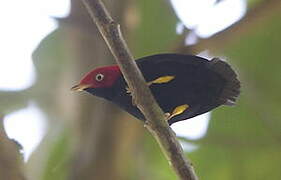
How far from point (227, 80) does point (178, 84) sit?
0.54 ft

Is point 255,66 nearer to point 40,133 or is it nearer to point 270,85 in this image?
point 270,85

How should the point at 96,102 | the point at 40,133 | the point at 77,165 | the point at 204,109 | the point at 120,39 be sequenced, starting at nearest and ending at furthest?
the point at 120,39 → the point at 204,109 → the point at 77,165 → the point at 96,102 → the point at 40,133

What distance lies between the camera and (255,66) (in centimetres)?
383

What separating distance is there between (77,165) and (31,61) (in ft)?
3.63

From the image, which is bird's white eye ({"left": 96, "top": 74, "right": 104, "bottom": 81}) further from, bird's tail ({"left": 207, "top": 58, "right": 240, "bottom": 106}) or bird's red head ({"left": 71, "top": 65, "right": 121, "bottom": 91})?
bird's tail ({"left": 207, "top": 58, "right": 240, "bottom": 106})

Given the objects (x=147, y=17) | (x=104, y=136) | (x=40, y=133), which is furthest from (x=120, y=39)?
(x=147, y=17)

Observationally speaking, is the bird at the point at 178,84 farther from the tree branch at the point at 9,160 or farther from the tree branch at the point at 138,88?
the tree branch at the point at 9,160

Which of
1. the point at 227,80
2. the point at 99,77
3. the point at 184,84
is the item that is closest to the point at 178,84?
the point at 184,84

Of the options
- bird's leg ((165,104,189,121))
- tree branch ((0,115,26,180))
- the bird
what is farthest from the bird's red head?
tree branch ((0,115,26,180))

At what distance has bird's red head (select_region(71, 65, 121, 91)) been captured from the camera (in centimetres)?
220

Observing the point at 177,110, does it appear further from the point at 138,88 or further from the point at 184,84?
the point at 138,88

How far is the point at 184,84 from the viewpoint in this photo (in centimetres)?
214

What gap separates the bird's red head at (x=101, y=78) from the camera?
2197 mm

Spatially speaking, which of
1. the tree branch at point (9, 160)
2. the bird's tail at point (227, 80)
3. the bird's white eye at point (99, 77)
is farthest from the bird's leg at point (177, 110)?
the tree branch at point (9, 160)
